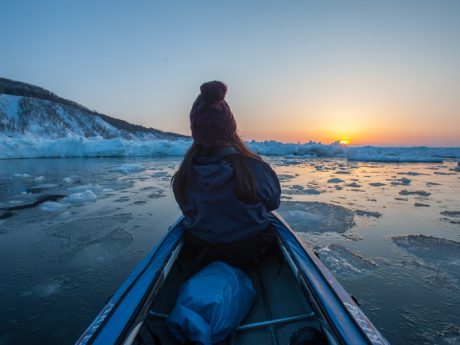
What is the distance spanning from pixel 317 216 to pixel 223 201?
138 inches

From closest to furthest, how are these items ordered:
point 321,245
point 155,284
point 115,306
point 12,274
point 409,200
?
1. point 115,306
2. point 155,284
3. point 12,274
4. point 321,245
5. point 409,200

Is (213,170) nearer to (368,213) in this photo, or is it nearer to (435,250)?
(435,250)

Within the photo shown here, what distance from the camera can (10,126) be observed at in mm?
48812

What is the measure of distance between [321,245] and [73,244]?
126 inches

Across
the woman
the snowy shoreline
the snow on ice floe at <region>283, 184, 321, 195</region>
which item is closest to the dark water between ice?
the snow on ice floe at <region>283, 184, 321, 195</region>

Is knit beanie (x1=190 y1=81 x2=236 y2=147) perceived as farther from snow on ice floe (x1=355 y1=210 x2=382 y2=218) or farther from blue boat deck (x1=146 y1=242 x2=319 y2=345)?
snow on ice floe (x1=355 y1=210 x2=382 y2=218)

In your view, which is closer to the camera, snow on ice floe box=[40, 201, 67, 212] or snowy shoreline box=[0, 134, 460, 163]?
snow on ice floe box=[40, 201, 67, 212]

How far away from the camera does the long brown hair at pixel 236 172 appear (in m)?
1.67

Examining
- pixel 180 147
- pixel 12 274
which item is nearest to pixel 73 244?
pixel 12 274

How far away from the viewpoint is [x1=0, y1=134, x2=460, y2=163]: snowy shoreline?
24597 mm

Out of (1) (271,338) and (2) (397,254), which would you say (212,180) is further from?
(2) (397,254)

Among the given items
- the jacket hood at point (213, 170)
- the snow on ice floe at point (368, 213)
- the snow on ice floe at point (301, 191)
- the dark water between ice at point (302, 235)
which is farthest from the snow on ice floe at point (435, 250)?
the snow on ice floe at point (301, 191)

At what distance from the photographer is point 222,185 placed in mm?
1698

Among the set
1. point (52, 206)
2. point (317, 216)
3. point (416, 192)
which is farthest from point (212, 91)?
point (416, 192)
